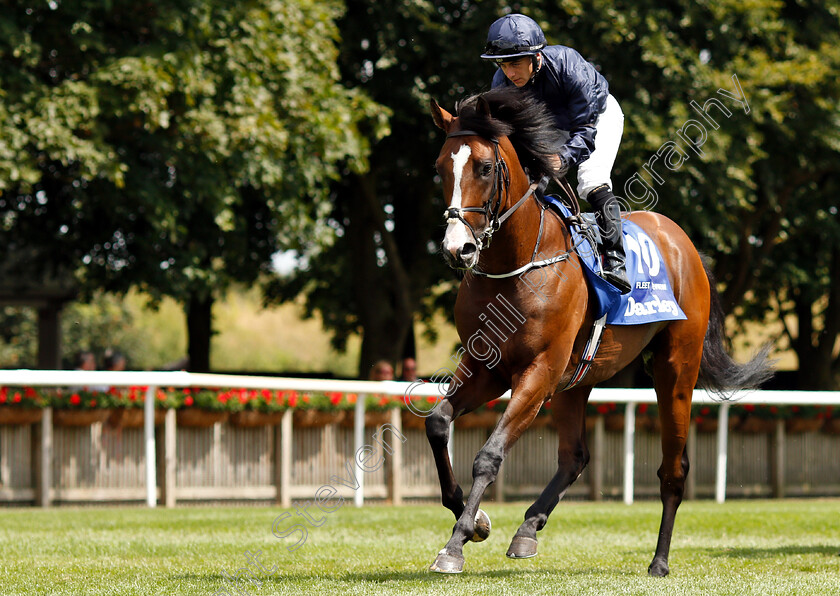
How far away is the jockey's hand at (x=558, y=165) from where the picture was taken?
5738 millimetres

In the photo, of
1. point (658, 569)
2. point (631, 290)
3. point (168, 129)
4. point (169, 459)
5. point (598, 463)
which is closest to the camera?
point (658, 569)

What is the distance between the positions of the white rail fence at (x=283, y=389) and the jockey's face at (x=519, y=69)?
188 inches

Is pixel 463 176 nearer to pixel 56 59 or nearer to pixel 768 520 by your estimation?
pixel 768 520

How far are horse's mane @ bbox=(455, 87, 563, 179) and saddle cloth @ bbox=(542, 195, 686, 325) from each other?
474 millimetres

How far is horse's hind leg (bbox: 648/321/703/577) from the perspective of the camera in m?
6.80

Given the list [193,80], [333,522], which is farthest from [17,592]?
[193,80]

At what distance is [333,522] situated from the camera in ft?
31.7

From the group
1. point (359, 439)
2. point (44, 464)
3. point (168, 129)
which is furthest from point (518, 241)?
point (168, 129)

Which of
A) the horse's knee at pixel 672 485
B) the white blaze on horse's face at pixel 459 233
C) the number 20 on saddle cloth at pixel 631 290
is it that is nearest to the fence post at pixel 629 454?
the horse's knee at pixel 672 485

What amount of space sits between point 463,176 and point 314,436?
8.16 m

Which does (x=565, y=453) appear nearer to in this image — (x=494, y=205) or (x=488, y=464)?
(x=488, y=464)

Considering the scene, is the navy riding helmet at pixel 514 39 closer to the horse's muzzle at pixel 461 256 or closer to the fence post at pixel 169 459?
the horse's muzzle at pixel 461 256

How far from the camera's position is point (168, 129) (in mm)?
14297

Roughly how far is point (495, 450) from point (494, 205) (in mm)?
1212
